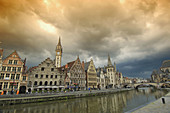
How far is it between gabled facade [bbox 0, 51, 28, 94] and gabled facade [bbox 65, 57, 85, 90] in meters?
19.2

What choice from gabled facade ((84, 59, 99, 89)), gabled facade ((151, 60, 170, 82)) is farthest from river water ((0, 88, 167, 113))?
gabled facade ((151, 60, 170, 82))

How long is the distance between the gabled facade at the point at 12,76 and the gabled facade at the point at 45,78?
259 centimetres

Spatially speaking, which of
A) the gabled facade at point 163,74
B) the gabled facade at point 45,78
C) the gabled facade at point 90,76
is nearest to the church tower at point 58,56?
the gabled facade at point 90,76

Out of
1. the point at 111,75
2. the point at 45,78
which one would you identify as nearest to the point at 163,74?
the point at 111,75

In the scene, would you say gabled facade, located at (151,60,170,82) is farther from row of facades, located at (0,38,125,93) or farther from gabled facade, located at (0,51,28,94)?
gabled facade, located at (0,51,28,94)

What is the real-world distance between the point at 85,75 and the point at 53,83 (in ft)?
75.0

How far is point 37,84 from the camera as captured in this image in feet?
139

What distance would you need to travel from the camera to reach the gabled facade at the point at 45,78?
41787 mm

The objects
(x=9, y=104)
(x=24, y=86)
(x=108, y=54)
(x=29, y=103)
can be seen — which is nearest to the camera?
(x=9, y=104)

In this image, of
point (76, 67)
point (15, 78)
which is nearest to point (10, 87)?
point (15, 78)

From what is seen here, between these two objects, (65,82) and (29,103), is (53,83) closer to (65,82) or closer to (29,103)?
(65,82)

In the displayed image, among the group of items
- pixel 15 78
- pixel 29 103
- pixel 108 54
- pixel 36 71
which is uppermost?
pixel 108 54

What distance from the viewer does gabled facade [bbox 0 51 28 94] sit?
3687 cm

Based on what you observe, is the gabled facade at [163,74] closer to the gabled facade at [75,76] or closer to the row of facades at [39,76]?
the row of facades at [39,76]
